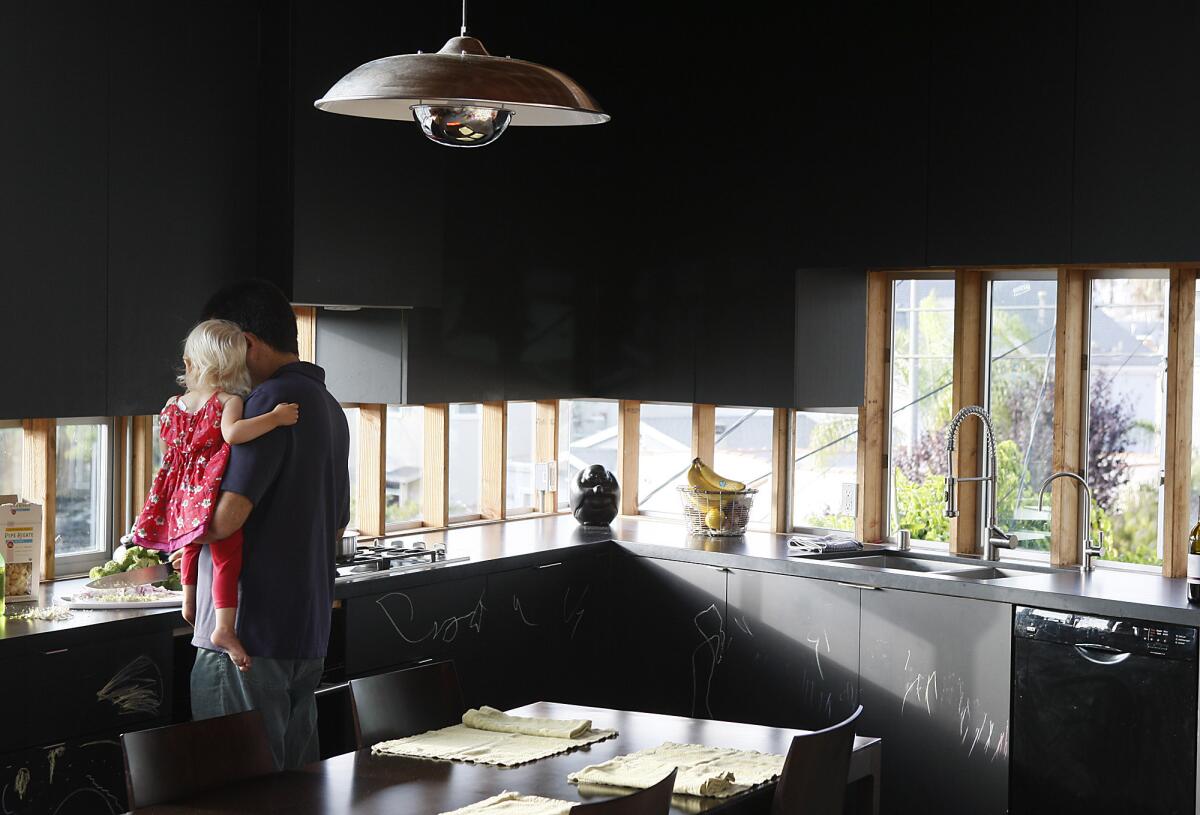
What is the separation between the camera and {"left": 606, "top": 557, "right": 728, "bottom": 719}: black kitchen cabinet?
190 inches

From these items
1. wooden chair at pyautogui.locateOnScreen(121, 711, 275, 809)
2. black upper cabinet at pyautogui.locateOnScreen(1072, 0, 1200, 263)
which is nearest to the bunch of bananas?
black upper cabinet at pyautogui.locateOnScreen(1072, 0, 1200, 263)

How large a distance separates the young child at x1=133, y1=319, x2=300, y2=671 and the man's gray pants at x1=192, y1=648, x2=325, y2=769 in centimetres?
5

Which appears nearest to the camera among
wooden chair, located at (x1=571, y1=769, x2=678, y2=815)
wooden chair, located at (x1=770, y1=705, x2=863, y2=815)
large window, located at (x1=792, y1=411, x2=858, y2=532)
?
wooden chair, located at (x1=571, y1=769, x2=678, y2=815)

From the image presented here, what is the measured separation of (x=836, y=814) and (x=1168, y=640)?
1.58m

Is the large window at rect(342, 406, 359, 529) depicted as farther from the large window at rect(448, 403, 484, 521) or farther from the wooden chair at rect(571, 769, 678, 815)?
the wooden chair at rect(571, 769, 678, 815)

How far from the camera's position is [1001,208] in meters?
4.49

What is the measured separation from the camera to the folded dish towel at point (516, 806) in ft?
7.76

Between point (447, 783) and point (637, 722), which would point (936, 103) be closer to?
point (637, 722)

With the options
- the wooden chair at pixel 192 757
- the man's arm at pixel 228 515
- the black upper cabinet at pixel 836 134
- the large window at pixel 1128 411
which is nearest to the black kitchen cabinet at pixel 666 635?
the black upper cabinet at pixel 836 134

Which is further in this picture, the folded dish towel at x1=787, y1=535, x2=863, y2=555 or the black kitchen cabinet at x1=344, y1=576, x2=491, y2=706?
the folded dish towel at x1=787, y1=535, x2=863, y2=555

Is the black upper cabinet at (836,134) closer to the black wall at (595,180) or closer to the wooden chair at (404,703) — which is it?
the black wall at (595,180)

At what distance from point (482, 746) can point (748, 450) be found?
2.88 m

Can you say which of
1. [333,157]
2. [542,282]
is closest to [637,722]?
[333,157]

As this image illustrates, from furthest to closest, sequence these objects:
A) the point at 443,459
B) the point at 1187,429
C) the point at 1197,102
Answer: the point at 443,459 < the point at 1187,429 < the point at 1197,102
